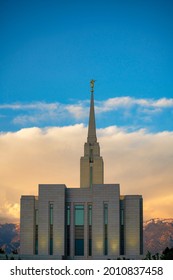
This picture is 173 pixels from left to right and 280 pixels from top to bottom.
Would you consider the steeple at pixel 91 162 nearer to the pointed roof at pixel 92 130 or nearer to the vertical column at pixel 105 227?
the pointed roof at pixel 92 130

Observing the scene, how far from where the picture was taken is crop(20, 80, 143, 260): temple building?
84.4 m

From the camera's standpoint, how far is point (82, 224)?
86.0 metres

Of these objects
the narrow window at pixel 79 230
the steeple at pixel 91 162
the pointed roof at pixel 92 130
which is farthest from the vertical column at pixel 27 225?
the pointed roof at pixel 92 130

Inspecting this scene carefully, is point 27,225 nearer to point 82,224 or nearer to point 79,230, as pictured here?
point 79,230

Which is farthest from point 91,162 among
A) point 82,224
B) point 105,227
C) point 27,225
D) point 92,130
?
point 27,225

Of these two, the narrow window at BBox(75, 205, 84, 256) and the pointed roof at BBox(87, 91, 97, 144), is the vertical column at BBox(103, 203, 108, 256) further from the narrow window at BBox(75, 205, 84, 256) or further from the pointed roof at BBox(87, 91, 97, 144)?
the pointed roof at BBox(87, 91, 97, 144)

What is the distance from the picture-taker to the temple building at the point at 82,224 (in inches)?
3324

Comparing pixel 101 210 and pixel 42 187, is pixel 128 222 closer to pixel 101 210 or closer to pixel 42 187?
pixel 101 210

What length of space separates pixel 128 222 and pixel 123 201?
3.62 metres

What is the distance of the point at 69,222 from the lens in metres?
86.9

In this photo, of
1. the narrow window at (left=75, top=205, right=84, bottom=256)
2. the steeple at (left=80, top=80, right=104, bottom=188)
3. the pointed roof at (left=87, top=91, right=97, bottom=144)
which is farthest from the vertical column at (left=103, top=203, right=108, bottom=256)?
the pointed roof at (left=87, top=91, right=97, bottom=144)

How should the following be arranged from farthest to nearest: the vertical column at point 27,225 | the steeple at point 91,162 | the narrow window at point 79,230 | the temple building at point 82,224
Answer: the steeple at point 91,162 < the vertical column at point 27,225 < the narrow window at point 79,230 < the temple building at point 82,224

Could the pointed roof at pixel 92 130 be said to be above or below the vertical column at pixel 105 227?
above
